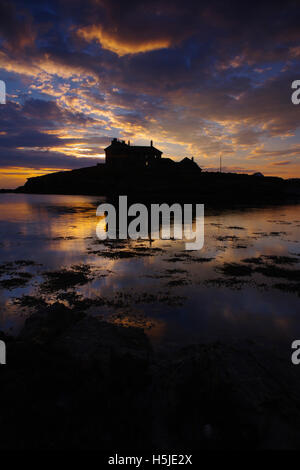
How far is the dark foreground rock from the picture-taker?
175 inches

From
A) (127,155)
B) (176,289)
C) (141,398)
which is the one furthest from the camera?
(127,155)

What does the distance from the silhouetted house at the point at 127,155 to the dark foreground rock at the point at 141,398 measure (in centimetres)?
11794

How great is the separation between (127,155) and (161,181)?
24075mm

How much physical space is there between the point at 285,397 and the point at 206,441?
2.28 meters

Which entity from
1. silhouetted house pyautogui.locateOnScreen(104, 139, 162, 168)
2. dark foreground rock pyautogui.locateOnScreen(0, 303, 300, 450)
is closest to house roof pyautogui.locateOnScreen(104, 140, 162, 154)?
silhouetted house pyautogui.locateOnScreen(104, 139, 162, 168)

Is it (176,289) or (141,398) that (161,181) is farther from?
(141,398)

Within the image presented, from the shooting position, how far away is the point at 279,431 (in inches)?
186

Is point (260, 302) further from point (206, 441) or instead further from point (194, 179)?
point (194, 179)

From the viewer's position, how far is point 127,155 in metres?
119

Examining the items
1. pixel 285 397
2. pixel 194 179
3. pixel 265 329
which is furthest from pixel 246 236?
pixel 194 179

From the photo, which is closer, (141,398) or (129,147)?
(141,398)

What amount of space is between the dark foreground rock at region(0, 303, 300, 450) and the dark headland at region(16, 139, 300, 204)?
90505 mm

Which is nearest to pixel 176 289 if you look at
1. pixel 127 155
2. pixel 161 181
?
pixel 161 181

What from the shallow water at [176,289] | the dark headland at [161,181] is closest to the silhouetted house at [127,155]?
the dark headland at [161,181]
